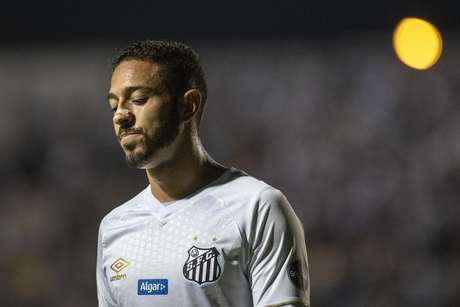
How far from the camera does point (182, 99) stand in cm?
289

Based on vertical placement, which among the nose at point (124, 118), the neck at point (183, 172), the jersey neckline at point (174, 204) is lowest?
the jersey neckline at point (174, 204)

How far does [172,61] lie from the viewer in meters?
2.89

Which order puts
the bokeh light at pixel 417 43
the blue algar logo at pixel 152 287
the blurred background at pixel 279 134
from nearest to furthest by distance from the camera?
the blue algar logo at pixel 152 287, the blurred background at pixel 279 134, the bokeh light at pixel 417 43

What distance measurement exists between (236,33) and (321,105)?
3.33ft

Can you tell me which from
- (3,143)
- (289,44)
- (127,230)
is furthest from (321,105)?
(127,230)

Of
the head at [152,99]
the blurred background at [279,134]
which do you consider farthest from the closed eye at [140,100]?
the blurred background at [279,134]

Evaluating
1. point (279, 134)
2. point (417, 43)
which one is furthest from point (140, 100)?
point (417, 43)

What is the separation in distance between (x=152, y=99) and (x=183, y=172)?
286 millimetres

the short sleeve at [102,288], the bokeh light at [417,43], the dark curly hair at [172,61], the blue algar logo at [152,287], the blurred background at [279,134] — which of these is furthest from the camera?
the bokeh light at [417,43]

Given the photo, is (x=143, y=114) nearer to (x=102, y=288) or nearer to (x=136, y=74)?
(x=136, y=74)

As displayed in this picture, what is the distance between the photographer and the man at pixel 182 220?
2.66 meters

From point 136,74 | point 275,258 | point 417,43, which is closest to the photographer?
point 275,258

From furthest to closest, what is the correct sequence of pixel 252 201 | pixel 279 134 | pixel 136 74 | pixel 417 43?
pixel 279 134
pixel 417 43
pixel 136 74
pixel 252 201

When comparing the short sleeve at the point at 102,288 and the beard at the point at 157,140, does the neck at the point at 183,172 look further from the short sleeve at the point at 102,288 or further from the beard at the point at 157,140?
the short sleeve at the point at 102,288
